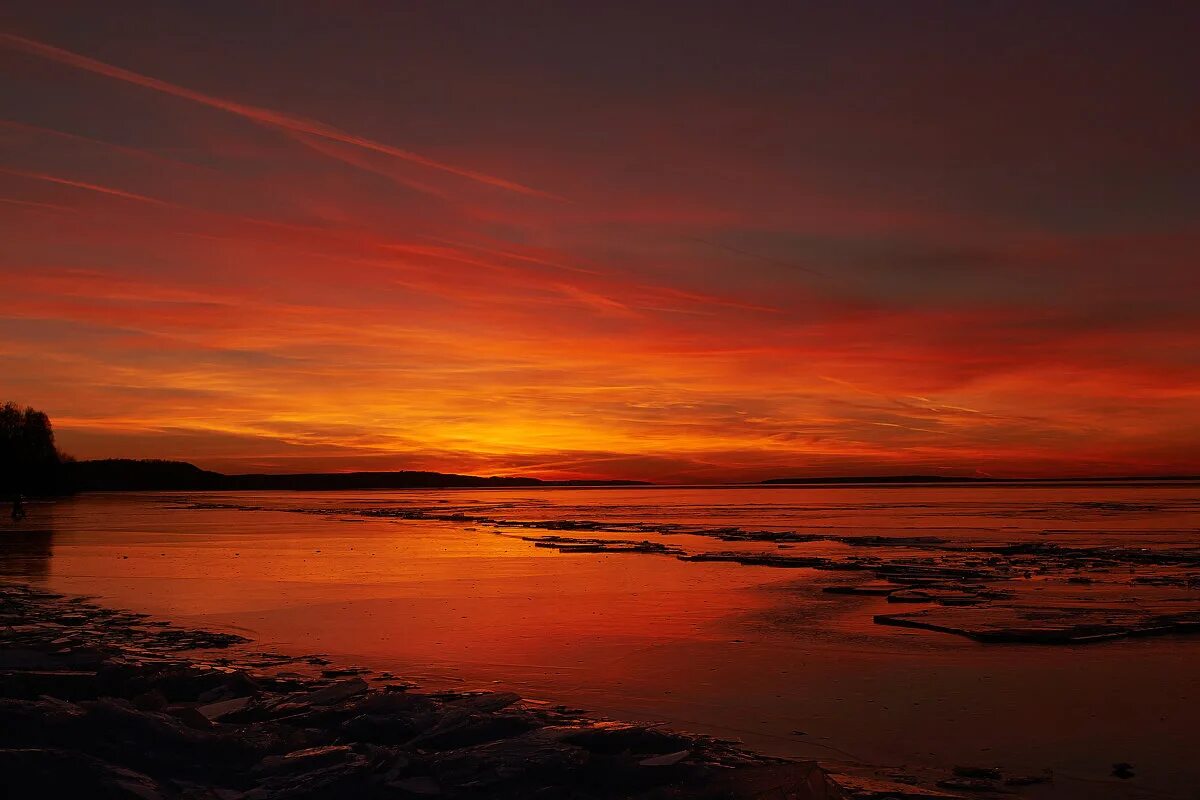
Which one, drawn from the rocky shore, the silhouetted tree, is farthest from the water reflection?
the silhouetted tree

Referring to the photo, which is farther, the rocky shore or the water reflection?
the water reflection

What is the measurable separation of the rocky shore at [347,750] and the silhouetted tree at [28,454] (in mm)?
90911

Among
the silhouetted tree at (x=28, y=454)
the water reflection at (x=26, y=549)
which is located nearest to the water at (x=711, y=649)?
the water reflection at (x=26, y=549)

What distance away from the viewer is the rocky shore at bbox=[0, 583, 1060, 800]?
19.8ft

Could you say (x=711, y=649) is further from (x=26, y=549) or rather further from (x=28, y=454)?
(x=28, y=454)

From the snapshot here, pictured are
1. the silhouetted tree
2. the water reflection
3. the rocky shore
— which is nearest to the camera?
the rocky shore

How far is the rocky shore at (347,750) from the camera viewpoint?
6.04 meters

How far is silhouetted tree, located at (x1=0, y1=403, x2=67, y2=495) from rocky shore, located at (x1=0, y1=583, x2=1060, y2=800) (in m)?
90.9

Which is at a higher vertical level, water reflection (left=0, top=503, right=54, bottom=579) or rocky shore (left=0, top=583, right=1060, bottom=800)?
rocky shore (left=0, top=583, right=1060, bottom=800)

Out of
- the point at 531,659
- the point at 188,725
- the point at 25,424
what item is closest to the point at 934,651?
the point at 531,659

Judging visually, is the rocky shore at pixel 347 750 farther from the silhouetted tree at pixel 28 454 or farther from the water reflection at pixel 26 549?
the silhouetted tree at pixel 28 454

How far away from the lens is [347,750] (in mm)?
6820

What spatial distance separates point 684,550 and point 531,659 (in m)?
17.1

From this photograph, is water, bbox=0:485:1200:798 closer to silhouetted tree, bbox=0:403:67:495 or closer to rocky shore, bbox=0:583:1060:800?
rocky shore, bbox=0:583:1060:800
